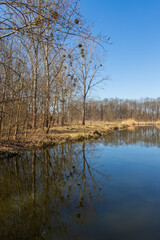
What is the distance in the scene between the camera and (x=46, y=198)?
3.59 m

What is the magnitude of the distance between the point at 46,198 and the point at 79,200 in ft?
2.24

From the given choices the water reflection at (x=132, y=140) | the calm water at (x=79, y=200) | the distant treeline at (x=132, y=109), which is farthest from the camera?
the distant treeline at (x=132, y=109)

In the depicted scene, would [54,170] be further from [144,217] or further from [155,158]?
[155,158]

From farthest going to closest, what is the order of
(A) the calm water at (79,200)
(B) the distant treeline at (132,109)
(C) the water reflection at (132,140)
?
(B) the distant treeline at (132,109) → (C) the water reflection at (132,140) → (A) the calm water at (79,200)

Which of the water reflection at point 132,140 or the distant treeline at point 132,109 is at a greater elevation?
the distant treeline at point 132,109

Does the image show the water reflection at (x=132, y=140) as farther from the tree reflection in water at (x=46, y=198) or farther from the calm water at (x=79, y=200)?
the tree reflection in water at (x=46, y=198)

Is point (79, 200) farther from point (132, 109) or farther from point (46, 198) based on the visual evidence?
point (132, 109)

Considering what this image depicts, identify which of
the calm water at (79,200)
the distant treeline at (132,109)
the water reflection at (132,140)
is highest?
the distant treeline at (132,109)

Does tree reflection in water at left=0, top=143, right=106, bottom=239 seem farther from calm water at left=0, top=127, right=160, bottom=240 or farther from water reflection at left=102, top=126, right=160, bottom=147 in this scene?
water reflection at left=102, top=126, right=160, bottom=147

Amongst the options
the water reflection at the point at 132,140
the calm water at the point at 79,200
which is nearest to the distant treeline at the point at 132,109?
the water reflection at the point at 132,140

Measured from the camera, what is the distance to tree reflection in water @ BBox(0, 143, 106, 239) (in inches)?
104

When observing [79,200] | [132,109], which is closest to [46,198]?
[79,200]

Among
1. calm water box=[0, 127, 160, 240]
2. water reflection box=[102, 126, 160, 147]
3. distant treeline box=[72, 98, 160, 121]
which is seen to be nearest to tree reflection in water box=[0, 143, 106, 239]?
calm water box=[0, 127, 160, 240]

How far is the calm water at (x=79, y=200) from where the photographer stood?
259 centimetres
